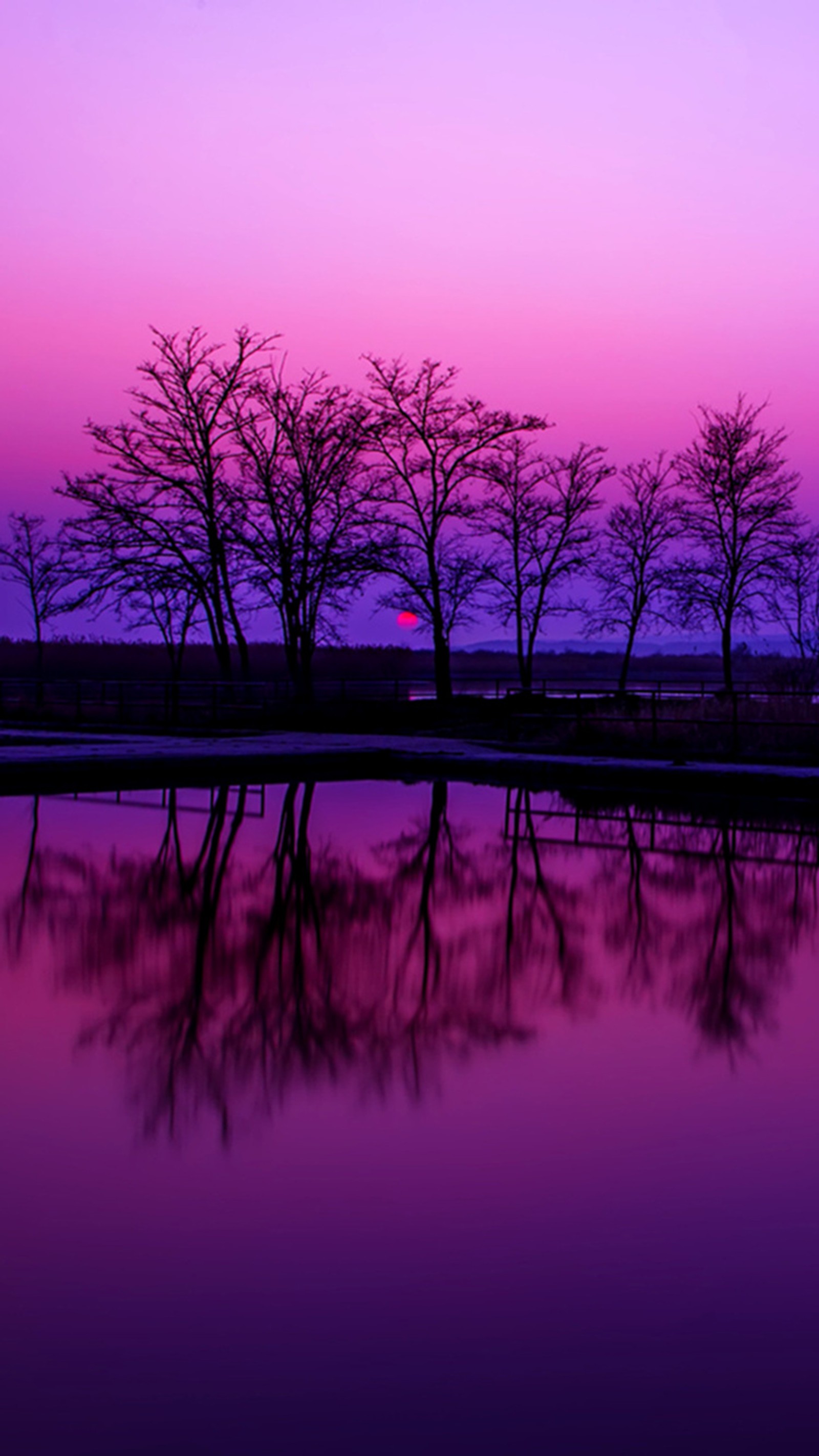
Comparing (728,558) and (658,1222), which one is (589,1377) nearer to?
(658,1222)

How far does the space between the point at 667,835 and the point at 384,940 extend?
7204mm

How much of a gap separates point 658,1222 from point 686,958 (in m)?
5.21

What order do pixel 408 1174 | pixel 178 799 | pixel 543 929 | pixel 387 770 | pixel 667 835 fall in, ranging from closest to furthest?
pixel 408 1174
pixel 543 929
pixel 667 835
pixel 178 799
pixel 387 770

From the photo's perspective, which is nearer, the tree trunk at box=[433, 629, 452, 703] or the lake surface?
the lake surface

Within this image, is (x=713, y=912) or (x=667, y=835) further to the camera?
(x=667, y=835)

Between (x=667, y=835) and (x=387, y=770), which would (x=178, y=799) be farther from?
(x=667, y=835)

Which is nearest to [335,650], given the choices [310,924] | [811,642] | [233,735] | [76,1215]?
[811,642]

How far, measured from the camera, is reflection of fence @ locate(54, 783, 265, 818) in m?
20.7

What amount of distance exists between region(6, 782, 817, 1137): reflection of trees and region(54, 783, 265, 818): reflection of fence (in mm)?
2146

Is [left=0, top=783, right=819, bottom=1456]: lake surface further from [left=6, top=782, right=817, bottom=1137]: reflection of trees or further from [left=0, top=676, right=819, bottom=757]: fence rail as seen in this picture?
[left=0, top=676, right=819, bottom=757]: fence rail

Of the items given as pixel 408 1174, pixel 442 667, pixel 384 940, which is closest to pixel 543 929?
pixel 384 940

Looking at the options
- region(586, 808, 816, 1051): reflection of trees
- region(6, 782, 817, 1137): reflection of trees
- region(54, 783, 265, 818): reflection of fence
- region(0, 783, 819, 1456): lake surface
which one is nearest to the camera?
region(0, 783, 819, 1456): lake surface

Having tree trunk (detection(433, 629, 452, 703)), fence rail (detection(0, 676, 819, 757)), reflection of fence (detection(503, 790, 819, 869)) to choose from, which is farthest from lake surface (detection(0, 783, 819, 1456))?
tree trunk (detection(433, 629, 452, 703))

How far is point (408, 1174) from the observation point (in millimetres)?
6535
